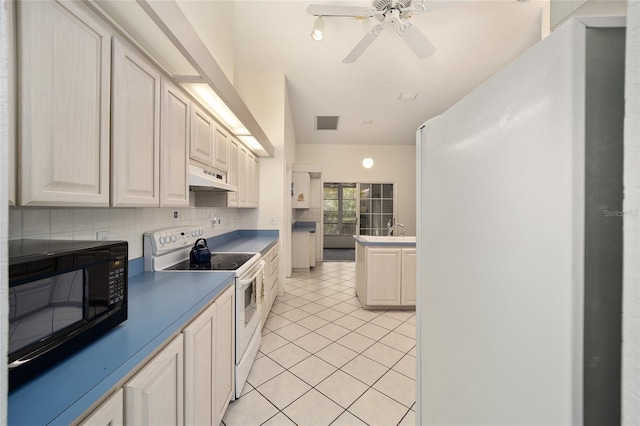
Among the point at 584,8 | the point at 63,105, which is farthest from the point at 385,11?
the point at 63,105

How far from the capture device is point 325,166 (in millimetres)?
6379

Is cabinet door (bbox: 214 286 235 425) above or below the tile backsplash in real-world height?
below

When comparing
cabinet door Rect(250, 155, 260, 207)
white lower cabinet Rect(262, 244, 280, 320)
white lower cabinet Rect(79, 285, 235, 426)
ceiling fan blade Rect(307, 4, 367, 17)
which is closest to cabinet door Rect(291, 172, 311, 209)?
cabinet door Rect(250, 155, 260, 207)

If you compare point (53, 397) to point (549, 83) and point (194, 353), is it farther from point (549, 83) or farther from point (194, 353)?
point (549, 83)

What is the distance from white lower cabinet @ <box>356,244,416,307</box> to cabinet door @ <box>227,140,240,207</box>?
5.61ft

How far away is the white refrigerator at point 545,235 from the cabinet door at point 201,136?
167cm

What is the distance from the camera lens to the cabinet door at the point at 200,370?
3.37 ft

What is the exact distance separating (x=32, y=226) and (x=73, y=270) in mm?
524

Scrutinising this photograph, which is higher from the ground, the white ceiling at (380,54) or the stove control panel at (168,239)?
the white ceiling at (380,54)

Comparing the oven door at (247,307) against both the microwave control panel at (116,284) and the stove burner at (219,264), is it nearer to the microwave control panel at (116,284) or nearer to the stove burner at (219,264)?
the stove burner at (219,264)

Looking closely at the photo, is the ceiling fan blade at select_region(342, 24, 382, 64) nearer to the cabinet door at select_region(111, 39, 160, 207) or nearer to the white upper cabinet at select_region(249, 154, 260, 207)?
the white upper cabinet at select_region(249, 154, 260, 207)

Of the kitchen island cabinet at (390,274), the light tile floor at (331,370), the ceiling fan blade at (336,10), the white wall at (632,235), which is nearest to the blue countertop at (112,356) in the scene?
the light tile floor at (331,370)

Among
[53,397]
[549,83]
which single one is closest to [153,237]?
[53,397]

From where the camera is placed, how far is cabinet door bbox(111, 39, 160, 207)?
1035 millimetres
